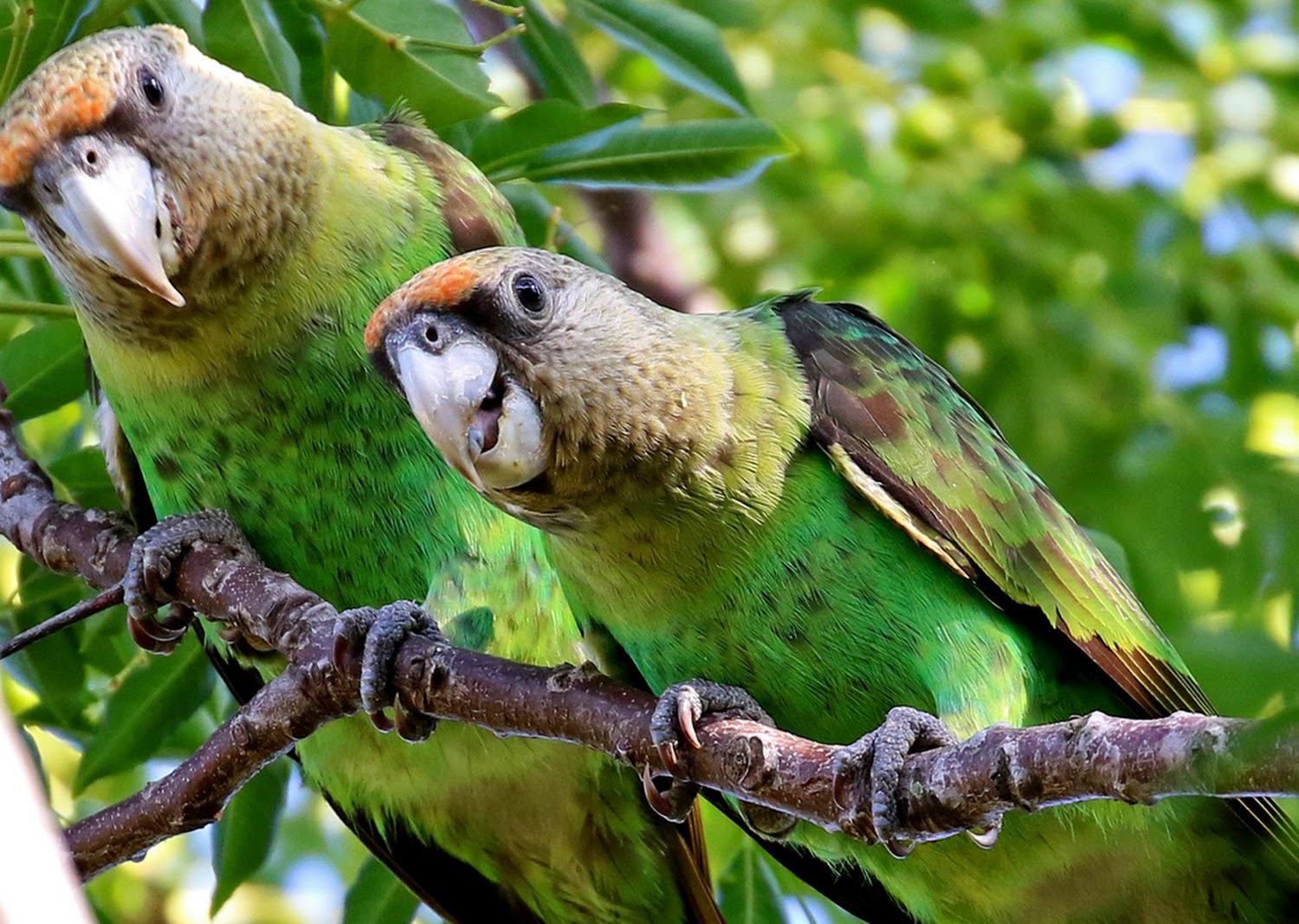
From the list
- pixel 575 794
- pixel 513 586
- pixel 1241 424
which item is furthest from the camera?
pixel 1241 424

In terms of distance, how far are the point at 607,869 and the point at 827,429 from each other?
120 centimetres

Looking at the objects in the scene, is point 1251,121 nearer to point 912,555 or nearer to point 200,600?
point 912,555

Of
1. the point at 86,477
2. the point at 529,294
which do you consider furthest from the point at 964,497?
the point at 86,477

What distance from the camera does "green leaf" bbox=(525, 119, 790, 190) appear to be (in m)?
2.94

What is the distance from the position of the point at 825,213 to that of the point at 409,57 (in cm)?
243

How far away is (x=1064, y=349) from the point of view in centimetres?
454

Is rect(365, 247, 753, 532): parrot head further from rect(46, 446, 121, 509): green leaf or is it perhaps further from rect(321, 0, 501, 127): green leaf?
rect(46, 446, 121, 509): green leaf

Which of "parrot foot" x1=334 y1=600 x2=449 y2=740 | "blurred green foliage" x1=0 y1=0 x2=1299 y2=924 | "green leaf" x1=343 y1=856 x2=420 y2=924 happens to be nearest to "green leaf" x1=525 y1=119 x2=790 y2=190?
"blurred green foliage" x1=0 y1=0 x2=1299 y2=924

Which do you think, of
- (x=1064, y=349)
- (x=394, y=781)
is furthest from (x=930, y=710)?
(x=1064, y=349)

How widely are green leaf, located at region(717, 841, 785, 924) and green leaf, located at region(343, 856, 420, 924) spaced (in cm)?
69

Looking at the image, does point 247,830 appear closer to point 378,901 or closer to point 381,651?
point 378,901

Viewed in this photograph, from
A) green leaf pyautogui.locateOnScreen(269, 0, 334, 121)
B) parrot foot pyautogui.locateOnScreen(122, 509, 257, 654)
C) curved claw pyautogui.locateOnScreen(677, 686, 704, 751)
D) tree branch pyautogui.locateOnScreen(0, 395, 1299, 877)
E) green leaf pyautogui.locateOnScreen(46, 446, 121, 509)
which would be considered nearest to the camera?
tree branch pyautogui.locateOnScreen(0, 395, 1299, 877)

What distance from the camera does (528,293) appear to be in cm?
258

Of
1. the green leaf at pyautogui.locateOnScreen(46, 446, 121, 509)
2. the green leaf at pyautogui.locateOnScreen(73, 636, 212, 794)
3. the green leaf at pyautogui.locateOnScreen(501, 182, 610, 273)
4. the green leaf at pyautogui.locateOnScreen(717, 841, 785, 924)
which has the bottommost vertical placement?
the green leaf at pyautogui.locateOnScreen(717, 841, 785, 924)
